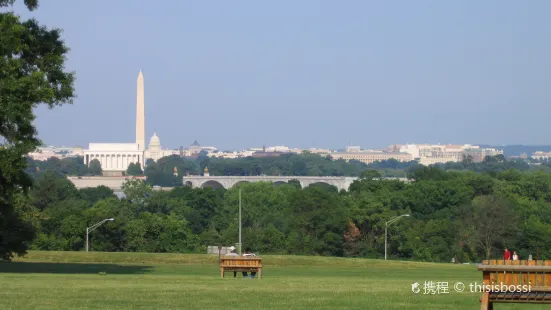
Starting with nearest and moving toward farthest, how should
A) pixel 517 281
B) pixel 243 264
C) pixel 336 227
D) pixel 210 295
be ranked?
A: pixel 517 281 → pixel 210 295 → pixel 243 264 → pixel 336 227

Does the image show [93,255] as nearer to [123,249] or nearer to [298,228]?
[123,249]

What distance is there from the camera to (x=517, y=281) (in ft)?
53.8

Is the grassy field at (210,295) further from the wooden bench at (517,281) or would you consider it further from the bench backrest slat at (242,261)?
the bench backrest slat at (242,261)

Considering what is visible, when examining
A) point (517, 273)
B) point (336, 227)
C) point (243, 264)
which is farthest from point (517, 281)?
point (336, 227)

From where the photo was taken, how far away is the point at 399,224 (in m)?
84.8

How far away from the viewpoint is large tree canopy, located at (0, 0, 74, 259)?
2928 cm

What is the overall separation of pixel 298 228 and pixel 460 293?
6235 centimetres

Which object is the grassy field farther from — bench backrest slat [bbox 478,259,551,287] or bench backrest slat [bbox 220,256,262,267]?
bench backrest slat [bbox 220,256,262,267]

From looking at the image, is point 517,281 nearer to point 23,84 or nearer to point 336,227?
point 23,84

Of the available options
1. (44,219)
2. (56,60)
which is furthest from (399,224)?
(56,60)

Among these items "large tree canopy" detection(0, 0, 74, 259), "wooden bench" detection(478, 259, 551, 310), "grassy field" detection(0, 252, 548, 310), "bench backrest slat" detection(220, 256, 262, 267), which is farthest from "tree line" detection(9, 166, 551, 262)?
"wooden bench" detection(478, 259, 551, 310)

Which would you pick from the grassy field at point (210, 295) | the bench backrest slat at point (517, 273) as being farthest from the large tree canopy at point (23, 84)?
the bench backrest slat at point (517, 273)

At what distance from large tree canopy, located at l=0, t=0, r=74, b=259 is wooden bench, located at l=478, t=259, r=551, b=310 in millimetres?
15987

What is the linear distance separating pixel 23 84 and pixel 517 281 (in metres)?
16.4
